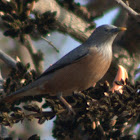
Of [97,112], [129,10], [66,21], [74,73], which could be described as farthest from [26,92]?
[129,10]

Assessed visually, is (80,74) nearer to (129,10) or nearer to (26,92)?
(26,92)

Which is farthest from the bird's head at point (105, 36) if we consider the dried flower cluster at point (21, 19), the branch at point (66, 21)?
the dried flower cluster at point (21, 19)

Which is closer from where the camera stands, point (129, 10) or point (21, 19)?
point (129, 10)

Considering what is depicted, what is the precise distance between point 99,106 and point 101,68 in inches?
58.5

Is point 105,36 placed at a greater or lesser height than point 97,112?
greater

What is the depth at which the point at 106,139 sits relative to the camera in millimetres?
3898

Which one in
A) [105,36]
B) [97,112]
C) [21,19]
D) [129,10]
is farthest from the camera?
[105,36]

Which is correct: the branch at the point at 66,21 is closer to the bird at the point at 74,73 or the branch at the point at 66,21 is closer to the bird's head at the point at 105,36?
the bird's head at the point at 105,36

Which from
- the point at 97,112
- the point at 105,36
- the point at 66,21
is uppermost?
the point at 66,21

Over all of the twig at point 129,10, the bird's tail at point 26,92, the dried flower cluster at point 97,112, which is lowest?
the dried flower cluster at point 97,112

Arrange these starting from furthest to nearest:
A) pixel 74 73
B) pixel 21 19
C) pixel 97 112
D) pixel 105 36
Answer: pixel 105 36 < pixel 74 73 < pixel 21 19 < pixel 97 112

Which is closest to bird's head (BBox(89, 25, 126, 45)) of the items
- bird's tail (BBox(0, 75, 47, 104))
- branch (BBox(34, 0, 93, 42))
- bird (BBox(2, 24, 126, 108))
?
bird (BBox(2, 24, 126, 108))

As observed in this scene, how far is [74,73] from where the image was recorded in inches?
196

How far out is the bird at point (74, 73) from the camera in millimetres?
4938
